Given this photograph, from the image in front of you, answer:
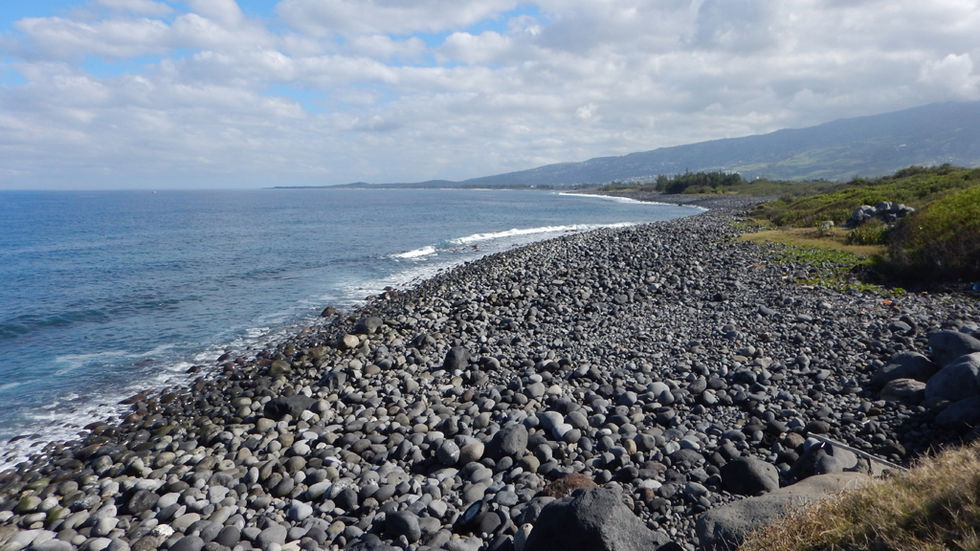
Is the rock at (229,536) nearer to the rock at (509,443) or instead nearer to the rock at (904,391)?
the rock at (509,443)

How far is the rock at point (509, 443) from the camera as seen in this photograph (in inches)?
293

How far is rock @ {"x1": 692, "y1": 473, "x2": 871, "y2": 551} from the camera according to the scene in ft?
14.3

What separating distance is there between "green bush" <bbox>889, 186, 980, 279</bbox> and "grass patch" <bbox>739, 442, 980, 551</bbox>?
1463 cm

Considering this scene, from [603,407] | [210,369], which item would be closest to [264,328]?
[210,369]

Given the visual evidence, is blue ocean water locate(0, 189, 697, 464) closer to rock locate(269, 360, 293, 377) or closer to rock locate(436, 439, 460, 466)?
rock locate(269, 360, 293, 377)

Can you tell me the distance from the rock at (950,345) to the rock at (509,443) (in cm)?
684

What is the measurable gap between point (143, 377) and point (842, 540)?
52.2ft

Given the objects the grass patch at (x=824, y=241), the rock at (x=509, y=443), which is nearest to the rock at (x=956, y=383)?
the rock at (x=509, y=443)

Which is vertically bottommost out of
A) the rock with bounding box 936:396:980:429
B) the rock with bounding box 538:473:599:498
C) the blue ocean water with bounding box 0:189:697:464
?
the blue ocean water with bounding box 0:189:697:464

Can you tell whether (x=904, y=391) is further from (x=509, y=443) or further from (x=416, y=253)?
(x=416, y=253)

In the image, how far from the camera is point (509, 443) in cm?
748

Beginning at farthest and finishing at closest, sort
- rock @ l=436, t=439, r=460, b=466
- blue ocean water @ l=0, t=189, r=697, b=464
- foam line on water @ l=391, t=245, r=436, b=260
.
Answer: foam line on water @ l=391, t=245, r=436, b=260, blue ocean water @ l=0, t=189, r=697, b=464, rock @ l=436, t=439, r=460, b=466

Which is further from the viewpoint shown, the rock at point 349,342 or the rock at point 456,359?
the rock at point 349,342

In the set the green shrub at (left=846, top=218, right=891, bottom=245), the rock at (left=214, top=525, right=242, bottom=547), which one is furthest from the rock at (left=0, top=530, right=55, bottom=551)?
the green shrub at (left=846, top=218, right=891, bottom=245)
